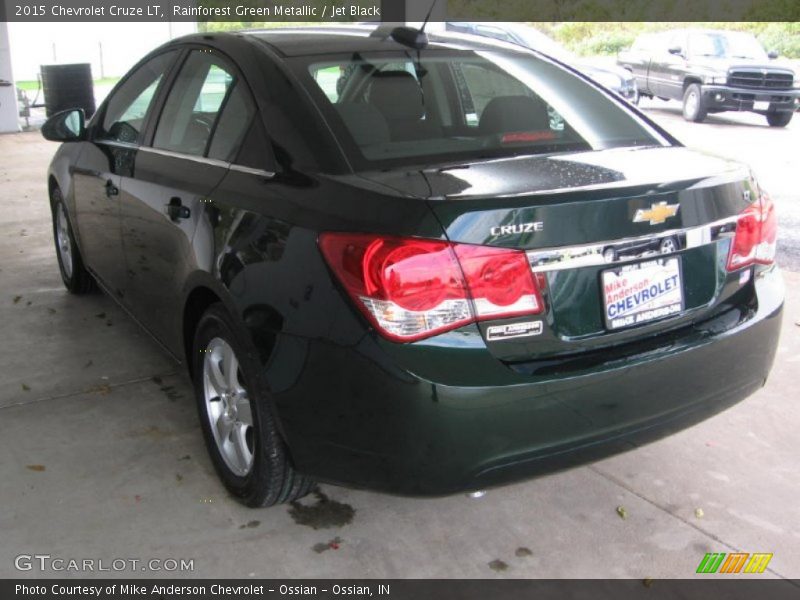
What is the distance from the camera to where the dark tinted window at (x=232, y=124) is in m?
2.99

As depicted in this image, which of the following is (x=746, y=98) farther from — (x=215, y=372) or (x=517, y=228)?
(x=517, y=228)

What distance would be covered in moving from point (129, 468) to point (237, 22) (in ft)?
58.8

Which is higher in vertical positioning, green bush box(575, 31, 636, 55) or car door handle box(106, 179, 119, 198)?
green bush box(575, 31, 636, 55)

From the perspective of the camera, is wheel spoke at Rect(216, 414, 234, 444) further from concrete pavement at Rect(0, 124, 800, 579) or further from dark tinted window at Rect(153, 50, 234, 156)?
dark tinted window at Rect(153, 50, 234, 156)

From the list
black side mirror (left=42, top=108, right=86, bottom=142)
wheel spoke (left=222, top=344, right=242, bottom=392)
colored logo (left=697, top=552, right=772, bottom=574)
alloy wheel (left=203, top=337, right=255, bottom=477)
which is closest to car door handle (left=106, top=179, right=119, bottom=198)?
black side mirror (left=42, top=108, right=86, bottom=142)

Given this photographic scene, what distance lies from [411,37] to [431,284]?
1.44 m

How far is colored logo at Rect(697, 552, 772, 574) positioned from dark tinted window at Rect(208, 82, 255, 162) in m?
2.04

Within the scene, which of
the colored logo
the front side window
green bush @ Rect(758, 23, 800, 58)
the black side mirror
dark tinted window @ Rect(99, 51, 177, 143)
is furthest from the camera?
green bush @ Rect(758, 23, 800, 58)

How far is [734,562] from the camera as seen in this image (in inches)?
109

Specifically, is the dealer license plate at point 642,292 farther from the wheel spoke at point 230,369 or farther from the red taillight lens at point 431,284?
the wheel spoke at point 230,369

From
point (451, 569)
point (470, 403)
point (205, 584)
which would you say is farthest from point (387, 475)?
point (205, 584)

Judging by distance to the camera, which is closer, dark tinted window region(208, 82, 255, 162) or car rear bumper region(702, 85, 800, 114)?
dark tinted window region(208, 82, 255, 162)

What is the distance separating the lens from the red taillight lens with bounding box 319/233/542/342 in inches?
88.1

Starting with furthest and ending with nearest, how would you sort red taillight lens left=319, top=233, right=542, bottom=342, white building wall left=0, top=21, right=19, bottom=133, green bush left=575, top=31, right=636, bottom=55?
1. green bush left=575, top=31, right=636, bottom=55
2. white building wall left=0, top=21, right=19, bottom=133
3. red taillight lens left=319, top=233, right=542, bottom=342
